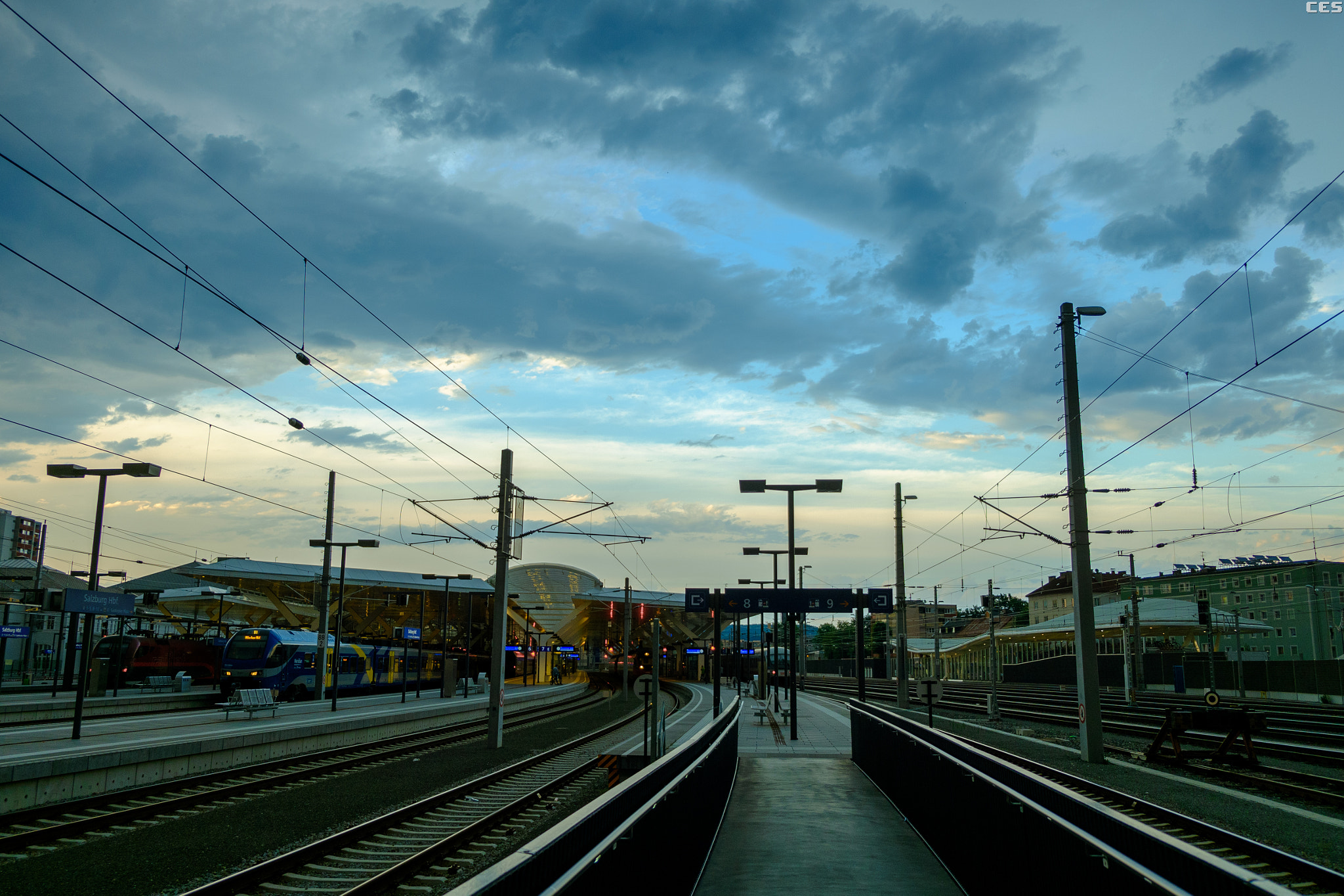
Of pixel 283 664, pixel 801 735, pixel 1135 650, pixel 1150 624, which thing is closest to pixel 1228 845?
pixel 801 735

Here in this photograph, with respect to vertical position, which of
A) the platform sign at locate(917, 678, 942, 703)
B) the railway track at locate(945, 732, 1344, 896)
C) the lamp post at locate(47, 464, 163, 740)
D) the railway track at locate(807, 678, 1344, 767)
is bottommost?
the railway track at locate(807, 678, 1344, 767)

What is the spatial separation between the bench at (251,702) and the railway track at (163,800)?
5841 millimetres

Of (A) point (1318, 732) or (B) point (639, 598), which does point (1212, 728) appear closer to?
(A) point (1318, 732)

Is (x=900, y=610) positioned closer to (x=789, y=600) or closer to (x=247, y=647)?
(x=789, y=600)

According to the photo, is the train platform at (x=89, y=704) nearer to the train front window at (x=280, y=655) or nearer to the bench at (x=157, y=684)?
the bench at (x=157, y=684)

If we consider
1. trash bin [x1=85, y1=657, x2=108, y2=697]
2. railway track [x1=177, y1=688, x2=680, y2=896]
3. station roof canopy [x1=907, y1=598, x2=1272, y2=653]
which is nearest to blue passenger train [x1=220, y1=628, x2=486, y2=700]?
trash bin [x1=85, y1=657, x2=108, y2=697]

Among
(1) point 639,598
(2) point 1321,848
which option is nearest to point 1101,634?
(1) point 639,598

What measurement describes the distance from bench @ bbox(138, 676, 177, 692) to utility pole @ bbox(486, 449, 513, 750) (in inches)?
857

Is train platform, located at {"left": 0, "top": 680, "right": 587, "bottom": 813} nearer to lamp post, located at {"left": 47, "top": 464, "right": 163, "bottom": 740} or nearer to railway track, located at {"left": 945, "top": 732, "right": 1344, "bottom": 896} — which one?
lamp post, located at {"left": 47, "top": 464, "right": 163, "bottom": 740}

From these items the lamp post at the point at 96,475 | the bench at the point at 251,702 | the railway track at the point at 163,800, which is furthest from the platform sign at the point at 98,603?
the bench at the point at 251,702

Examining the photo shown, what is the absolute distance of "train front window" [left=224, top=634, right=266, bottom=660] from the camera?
37.3 m

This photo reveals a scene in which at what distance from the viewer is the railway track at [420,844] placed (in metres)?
9.14

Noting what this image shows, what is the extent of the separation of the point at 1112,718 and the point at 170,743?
1224 inches

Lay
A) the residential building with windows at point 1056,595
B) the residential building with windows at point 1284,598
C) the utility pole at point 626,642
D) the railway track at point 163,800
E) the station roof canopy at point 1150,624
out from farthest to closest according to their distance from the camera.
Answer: the residential building with windows at point 1056,595 < the residential building with windows at point 1284,598 < the station roof canopy at point 1150,624 < the utility pole at point 626,642 < the railway track at point 163,800
